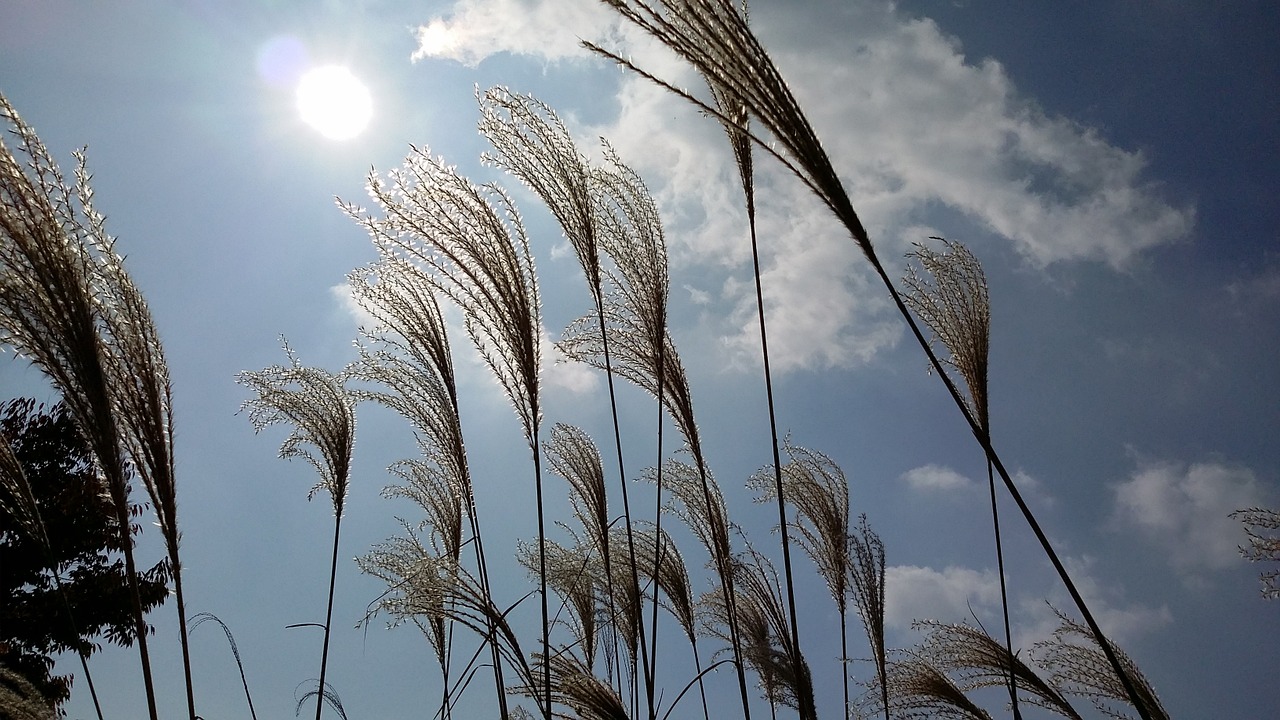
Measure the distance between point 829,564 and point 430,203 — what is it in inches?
130

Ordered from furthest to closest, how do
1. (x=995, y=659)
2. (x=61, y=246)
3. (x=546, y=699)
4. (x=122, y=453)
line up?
(x=995, y=659), (x=546, y=699), (x=122, y=453), (x=61, y=246)

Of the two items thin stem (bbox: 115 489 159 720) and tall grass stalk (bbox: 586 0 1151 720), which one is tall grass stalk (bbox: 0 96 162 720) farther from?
tall grass stalk (bbox: 586 0 1151 720)

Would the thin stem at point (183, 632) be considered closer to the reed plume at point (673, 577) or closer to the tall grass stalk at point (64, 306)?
the tall grass stalk at point (64, 306)

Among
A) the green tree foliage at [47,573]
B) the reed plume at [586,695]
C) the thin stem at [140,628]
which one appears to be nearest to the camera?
the thin stem at [140,628]

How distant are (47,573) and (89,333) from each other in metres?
10.6

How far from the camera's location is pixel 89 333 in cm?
200

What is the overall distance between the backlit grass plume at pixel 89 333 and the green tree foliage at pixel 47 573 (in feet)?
26.8

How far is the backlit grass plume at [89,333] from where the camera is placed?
6.29ft

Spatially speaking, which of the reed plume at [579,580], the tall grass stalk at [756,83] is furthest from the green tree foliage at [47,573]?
the tall grass stalk at [756,83]

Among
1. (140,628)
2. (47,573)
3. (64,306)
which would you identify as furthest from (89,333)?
(47,573)

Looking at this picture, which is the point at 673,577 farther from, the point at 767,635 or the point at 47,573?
the point at 47,573

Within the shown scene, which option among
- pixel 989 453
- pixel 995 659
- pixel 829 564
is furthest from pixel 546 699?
pixel 829 564

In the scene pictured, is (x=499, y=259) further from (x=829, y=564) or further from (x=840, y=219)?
(x=829, y=564)

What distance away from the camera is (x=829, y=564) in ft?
14.9
